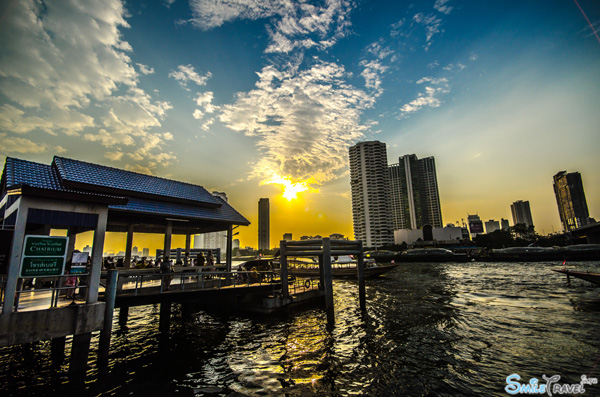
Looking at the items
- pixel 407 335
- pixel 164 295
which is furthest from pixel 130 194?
pixel 407 335

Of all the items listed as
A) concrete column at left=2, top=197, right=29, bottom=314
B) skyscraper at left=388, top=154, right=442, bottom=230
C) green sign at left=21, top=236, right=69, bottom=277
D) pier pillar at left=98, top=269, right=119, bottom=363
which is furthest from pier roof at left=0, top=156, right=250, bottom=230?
skyscraper at left=388, top=154, right=442, bottom=230

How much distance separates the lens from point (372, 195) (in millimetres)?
156875

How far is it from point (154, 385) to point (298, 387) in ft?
15.7

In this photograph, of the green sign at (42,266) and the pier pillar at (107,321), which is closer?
the green sign at (42,266)

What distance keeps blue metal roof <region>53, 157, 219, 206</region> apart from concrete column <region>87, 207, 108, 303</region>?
274 inches

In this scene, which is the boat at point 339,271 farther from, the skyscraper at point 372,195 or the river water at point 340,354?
the skyscraper at point 372,195

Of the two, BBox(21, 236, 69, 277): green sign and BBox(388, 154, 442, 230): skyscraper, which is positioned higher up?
BBox(388, 154, 442, 230): skyscraper

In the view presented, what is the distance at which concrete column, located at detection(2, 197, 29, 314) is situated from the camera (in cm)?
795

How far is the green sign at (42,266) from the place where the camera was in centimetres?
852

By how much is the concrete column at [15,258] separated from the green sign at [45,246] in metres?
0.18

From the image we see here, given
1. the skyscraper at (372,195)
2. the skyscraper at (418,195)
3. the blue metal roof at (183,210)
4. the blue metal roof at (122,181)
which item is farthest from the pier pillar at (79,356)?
the skyscraper at (418,195)

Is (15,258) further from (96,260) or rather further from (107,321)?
(107,321)

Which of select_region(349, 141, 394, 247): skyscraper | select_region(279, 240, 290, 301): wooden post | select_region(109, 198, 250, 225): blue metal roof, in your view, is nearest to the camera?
select_region(109, 198, 250, 225): blue metal roof

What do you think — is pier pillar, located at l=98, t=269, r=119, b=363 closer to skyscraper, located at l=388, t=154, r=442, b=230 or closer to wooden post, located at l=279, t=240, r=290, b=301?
wooden post, located at l=279, t=240, r=290, b=301
